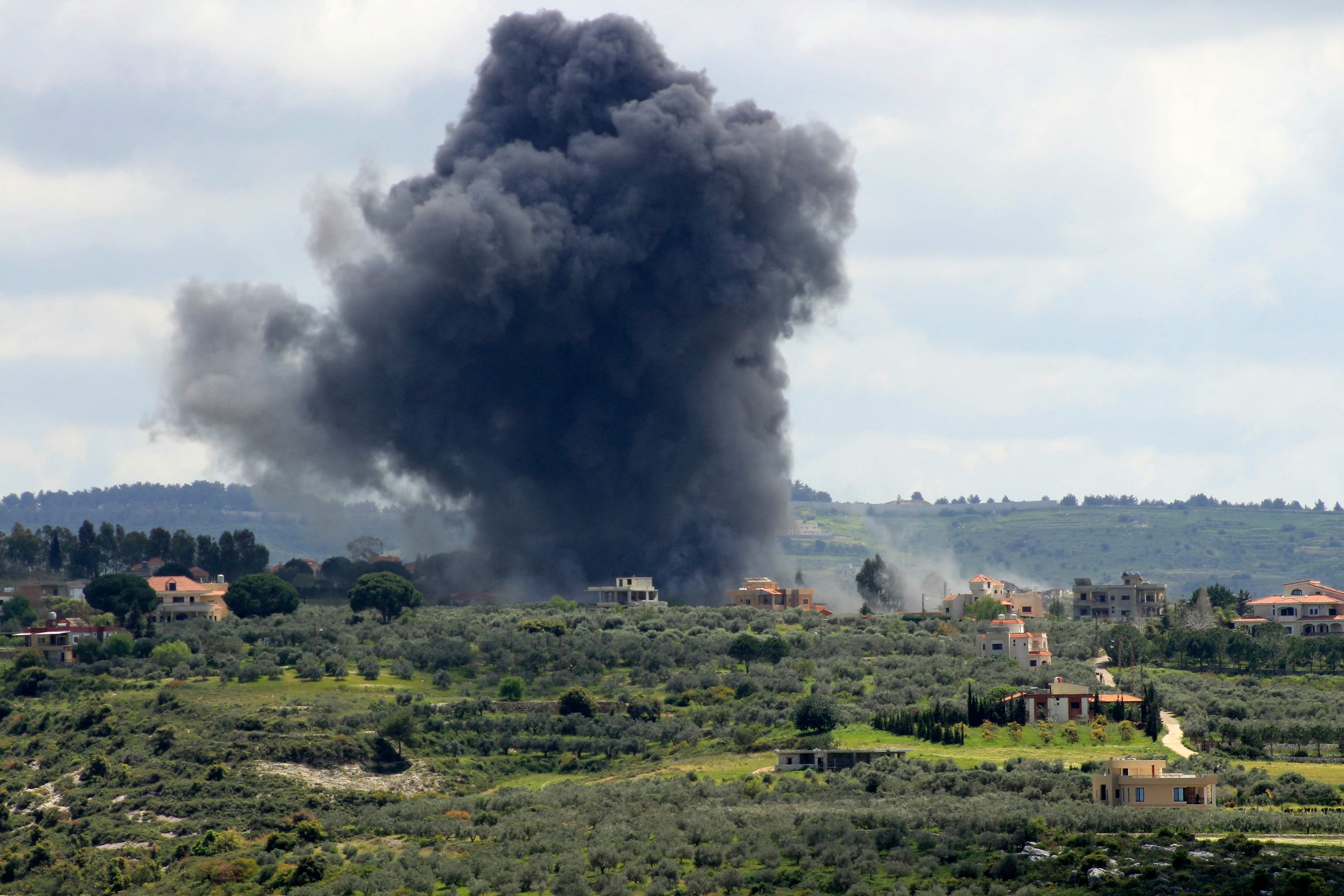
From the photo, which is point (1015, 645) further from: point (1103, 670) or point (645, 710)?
point (645, 710)

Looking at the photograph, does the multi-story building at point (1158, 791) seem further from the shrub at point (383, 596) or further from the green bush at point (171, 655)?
the shrub at point (383, 596)

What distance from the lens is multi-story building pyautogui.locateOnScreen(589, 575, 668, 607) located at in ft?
457

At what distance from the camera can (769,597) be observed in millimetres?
137750

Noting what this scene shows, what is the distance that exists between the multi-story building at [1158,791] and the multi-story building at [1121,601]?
84.2m

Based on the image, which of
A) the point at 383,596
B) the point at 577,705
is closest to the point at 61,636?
the point at 383,596

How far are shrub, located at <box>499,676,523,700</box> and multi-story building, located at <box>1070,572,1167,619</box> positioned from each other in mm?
66652

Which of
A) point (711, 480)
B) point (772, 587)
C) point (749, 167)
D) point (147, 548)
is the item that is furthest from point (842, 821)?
point (147, 548)

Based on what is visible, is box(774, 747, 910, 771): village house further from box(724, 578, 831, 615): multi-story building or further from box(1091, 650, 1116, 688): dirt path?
box(724, 578, 831, 615): multi-story building

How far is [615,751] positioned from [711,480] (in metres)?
62.3

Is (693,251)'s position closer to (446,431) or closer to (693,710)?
(446,431)

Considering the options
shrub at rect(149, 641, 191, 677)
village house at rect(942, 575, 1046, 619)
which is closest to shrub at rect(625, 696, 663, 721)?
shrub at rect(149, 641, 191, 677)

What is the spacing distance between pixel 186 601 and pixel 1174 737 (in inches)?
3165

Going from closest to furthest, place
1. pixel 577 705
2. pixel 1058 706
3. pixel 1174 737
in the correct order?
pixel 1174 737, pixel 1058 706, pixel 577 705

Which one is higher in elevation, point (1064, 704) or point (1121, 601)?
point (1121, 601)
